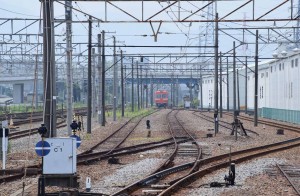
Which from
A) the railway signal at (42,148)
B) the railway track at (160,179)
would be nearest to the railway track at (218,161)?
the railway track at (160,179)

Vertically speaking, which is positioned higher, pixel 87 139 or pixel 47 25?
pixel 47 25

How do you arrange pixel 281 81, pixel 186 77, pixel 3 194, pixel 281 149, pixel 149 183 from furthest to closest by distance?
pixel 186 77 → pixel 281 81 → pixel 281 149 → pixel 149 183 → pixel 3 194

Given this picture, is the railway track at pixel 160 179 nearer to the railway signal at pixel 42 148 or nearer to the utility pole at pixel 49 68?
the railway signal at pixel 42 148

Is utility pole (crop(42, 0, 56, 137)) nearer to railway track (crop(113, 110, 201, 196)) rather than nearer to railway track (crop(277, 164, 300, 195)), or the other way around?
railway track (crop(113, 110, 201, 196))

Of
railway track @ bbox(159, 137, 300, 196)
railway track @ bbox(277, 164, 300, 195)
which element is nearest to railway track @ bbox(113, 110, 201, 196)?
railway track @ bbox(159, 137, 300, 196)

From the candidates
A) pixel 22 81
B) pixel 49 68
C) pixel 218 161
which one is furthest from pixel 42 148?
pixel 22 81

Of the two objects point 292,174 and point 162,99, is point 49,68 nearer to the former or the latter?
point 292,174

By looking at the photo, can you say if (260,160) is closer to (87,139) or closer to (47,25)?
(47,25)

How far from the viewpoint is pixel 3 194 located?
1398 centimetres

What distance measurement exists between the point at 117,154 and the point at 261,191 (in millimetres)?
9925

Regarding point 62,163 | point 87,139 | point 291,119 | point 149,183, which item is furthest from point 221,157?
point 291,119

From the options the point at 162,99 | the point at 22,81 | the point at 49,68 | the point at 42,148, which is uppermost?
the point at 22,81

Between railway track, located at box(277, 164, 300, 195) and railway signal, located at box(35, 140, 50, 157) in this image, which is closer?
railway signal, located at box(35, 140, 50, 157)

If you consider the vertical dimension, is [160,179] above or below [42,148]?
below
